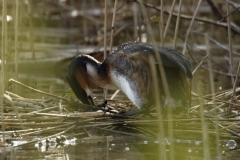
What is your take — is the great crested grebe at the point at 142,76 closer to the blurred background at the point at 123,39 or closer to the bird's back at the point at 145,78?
the bird's back at the point at 145,78

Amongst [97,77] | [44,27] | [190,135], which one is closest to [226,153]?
[190,135]

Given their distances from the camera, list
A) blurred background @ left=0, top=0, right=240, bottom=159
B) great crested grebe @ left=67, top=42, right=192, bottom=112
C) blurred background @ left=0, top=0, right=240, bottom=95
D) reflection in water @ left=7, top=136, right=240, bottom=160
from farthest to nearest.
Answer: blurred background @ left=0, top=0, right=240, bottom=95 < great crested grebe @ left=67, top=42, right=192, bottom=112 < blurred background @ left=0, top=0, right=240, bottom=159 < reflection in water @ left=7, top=136, right=240, bottom=160

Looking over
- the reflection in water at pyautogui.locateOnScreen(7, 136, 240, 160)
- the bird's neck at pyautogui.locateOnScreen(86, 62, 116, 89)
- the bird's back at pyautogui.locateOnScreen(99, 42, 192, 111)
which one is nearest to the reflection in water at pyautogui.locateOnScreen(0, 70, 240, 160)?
the reflection in water at pyautogui.locateOnScreen(7, 136, 240, 160)

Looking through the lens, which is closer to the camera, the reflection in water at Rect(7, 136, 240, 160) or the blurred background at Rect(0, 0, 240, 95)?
the reflection in water at Rect(7, 136, 240, 160)

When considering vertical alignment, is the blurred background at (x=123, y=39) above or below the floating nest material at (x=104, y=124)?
above

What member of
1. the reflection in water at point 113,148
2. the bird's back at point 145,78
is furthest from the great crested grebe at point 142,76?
the reflection in water at point 113,148

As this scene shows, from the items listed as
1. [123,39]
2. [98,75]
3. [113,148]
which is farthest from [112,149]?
[123,39]

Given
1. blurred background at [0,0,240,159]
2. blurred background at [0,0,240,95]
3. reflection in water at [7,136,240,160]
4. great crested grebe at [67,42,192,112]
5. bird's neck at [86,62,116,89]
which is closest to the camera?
reflection in water at [7,136,240,160]

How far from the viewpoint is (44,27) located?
13.7 meters

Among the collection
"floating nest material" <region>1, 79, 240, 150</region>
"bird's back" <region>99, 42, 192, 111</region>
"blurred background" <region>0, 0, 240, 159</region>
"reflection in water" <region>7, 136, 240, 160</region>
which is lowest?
"reflection in water" <region>7, 136, 240, 160</region>

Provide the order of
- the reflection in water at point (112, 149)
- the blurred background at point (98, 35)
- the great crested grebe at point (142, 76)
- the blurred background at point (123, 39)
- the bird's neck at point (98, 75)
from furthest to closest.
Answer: the blurred background at point (98, 35) < the bird's neck at point (98, 75) < the great crested grebe at point (142, 76) < the blurred background at point (123, 39) < the reflection in water at point (112, 149)

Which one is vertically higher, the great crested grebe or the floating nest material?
the great crested grebe

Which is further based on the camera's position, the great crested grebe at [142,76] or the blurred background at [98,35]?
the blurred background at [98,35]

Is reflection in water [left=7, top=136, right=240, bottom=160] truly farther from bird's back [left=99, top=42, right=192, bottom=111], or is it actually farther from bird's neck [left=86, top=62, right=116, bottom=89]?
bird's neck [left=86, top=62, right=116, bottom=89]
